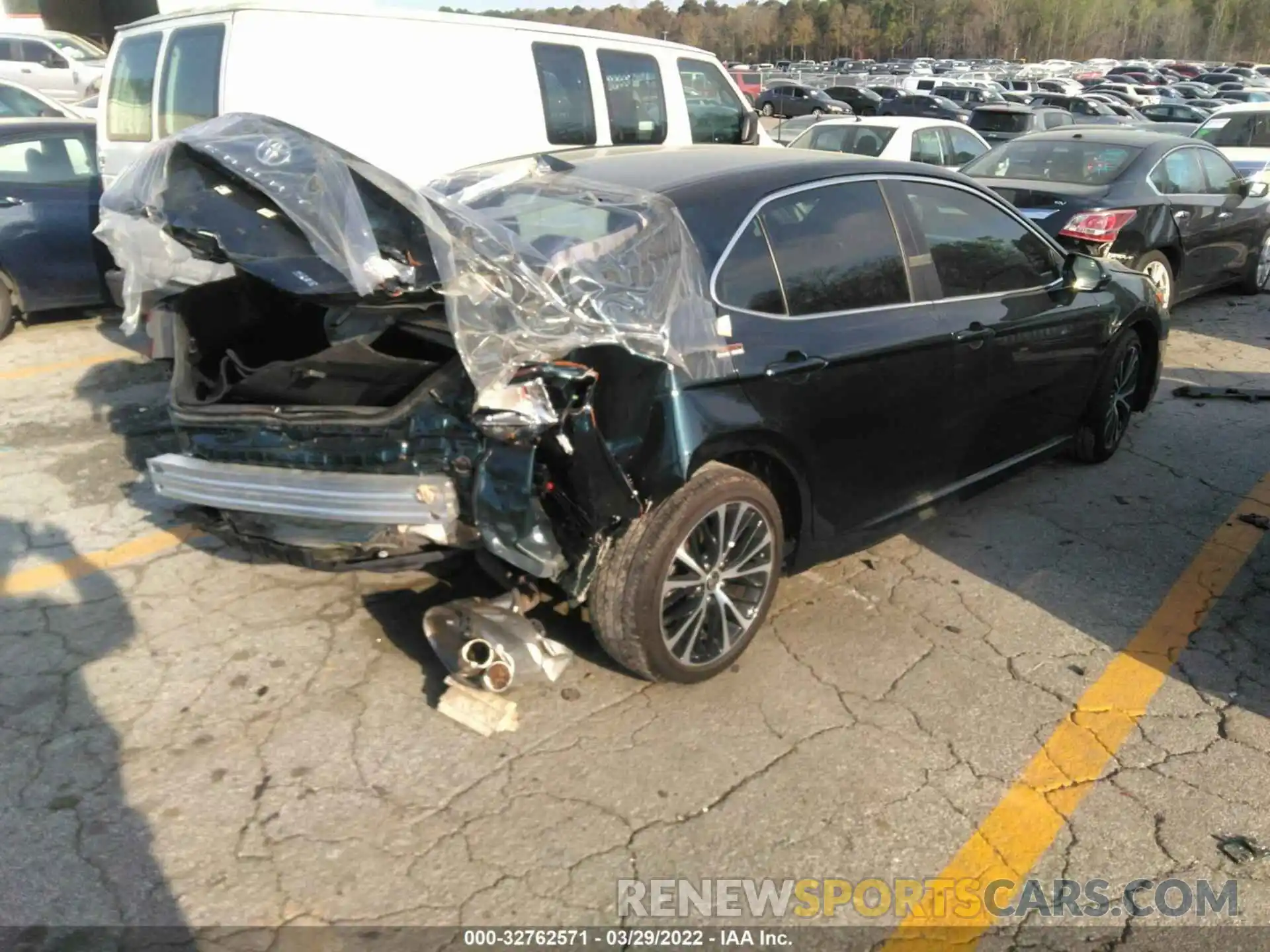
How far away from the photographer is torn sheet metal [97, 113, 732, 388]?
2809 millimetres

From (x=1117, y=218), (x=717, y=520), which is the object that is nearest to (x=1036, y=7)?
(x=1117, y=218)

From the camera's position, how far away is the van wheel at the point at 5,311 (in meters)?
7.38

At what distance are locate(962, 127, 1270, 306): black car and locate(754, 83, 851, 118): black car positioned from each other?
78.9 ft

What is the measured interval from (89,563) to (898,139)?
10041 mm

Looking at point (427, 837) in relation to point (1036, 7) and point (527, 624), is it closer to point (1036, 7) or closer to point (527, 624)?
point (527, 624)

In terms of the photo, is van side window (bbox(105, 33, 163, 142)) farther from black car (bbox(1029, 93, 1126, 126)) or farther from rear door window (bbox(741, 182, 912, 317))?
black car (bbox(1029, 93, 1126, 126))

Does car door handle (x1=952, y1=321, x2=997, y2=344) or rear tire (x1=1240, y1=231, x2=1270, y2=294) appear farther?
rear tire (x1=1240, y1=231, x2=1270, y2=294)

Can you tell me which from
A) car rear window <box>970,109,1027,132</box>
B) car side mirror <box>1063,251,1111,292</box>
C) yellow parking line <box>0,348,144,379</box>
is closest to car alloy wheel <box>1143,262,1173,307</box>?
car side mirror <box>1063,251,1111,292</box>

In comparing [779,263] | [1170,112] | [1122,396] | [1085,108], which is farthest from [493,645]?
[1170,112]

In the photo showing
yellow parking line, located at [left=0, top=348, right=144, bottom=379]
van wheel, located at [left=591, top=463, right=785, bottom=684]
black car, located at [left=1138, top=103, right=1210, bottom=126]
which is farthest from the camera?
black car, located at [left=1138, top=103, right=1210, bottom=126]

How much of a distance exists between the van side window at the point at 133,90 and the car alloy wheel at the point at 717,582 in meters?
5.42

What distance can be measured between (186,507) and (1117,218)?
703 cm

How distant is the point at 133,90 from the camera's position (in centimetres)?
683

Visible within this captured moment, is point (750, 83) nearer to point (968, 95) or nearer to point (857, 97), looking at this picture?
point (857, 97)
